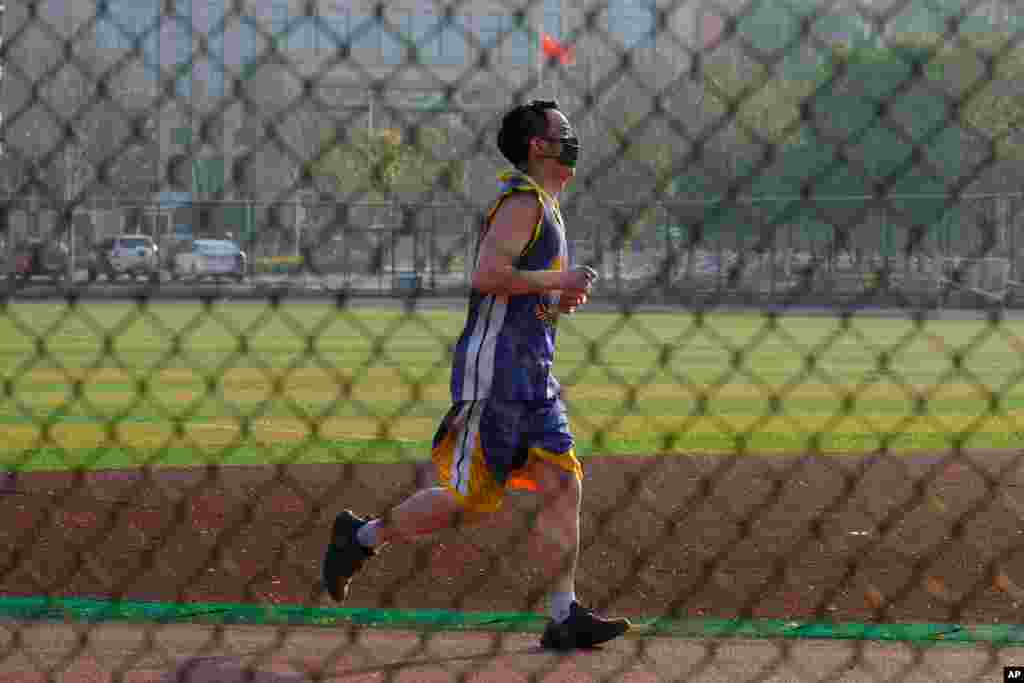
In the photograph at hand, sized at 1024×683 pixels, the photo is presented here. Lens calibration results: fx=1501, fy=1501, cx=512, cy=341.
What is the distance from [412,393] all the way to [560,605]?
2249 mm

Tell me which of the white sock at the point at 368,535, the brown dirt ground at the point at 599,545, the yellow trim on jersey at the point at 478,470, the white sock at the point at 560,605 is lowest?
the brown dirt ground at the point at 599,545

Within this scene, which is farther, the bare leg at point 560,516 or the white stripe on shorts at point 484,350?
the bare leg at point 560,516

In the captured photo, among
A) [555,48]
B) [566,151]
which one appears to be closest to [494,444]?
[566,151]

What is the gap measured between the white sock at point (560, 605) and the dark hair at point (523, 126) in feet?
4.32

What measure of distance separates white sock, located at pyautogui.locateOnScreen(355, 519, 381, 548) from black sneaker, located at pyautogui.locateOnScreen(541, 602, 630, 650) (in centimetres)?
63

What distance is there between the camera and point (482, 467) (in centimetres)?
452

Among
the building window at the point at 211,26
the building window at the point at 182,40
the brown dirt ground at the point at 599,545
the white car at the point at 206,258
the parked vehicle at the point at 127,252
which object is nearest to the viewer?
the building window at the point at 211,26

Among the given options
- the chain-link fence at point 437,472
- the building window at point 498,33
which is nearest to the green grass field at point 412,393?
the chain-link fence at point 437,472

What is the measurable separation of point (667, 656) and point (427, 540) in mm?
1804

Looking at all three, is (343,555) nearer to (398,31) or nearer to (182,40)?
(398,31)

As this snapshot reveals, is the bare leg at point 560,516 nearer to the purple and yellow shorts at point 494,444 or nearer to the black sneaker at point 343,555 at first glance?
the purple and yellow shorts at point 494,444

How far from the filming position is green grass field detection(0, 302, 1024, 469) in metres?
8.41

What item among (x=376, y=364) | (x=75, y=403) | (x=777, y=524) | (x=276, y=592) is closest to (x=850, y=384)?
(x=376, y=364)

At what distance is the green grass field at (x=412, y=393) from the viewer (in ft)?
27.6
